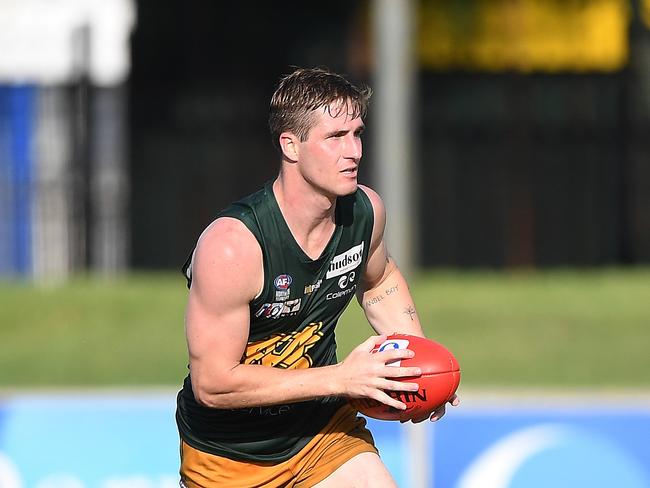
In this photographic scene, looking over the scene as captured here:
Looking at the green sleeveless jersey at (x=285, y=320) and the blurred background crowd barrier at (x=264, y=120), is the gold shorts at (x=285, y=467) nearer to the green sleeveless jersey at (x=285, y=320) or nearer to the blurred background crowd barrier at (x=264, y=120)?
the green sleeveless jersey at (x=285, y=320)

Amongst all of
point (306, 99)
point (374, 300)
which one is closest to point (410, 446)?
point (374, 300)

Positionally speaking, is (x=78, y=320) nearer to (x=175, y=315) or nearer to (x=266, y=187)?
(x=175, y=315)

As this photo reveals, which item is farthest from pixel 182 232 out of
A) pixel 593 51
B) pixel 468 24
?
pixel 593 51

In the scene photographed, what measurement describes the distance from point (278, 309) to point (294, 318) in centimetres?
11

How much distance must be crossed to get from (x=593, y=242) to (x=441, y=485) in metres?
8.53

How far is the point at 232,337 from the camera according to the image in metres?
4.92

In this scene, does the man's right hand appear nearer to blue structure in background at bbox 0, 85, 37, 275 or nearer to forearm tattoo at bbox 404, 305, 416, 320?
forearm tattoo at bbox 404, 305, 416, 320

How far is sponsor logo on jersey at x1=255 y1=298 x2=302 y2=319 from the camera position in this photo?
506 centimetres

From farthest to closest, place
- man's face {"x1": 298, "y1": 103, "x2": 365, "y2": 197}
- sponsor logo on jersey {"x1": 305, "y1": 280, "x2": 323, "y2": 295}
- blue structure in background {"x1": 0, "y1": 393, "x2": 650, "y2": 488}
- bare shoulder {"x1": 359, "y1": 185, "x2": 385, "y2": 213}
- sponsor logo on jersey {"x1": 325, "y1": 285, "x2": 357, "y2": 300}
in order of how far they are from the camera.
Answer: blue structure in background {"x1": 0, "y1": 393, "x2": 650, "y2": 488} → bare shoulder {"x1": 359, "y1": 185, "x2": 385, "y2": 213} → sponsor logo on jersey {"x1": 325, "y1": 285, "x2": 357, "y2": 300} → sponsor logo on jersey {"x1": 305, "y1": 280, "x2": 323, "y2": 295} → man's face {"x1": 298, "y1": 103, "x2": 365, "y2": 197}

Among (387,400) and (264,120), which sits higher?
(264,120)

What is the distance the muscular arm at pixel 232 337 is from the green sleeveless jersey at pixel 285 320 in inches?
4.0

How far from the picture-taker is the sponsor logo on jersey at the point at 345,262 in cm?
523

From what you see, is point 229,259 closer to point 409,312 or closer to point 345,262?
point 345,262

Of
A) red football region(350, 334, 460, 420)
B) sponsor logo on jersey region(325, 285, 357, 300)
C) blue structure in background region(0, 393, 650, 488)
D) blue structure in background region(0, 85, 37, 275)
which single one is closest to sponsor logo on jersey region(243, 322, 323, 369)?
sponsor logo on jersey region(325, 285, 357, 300)
